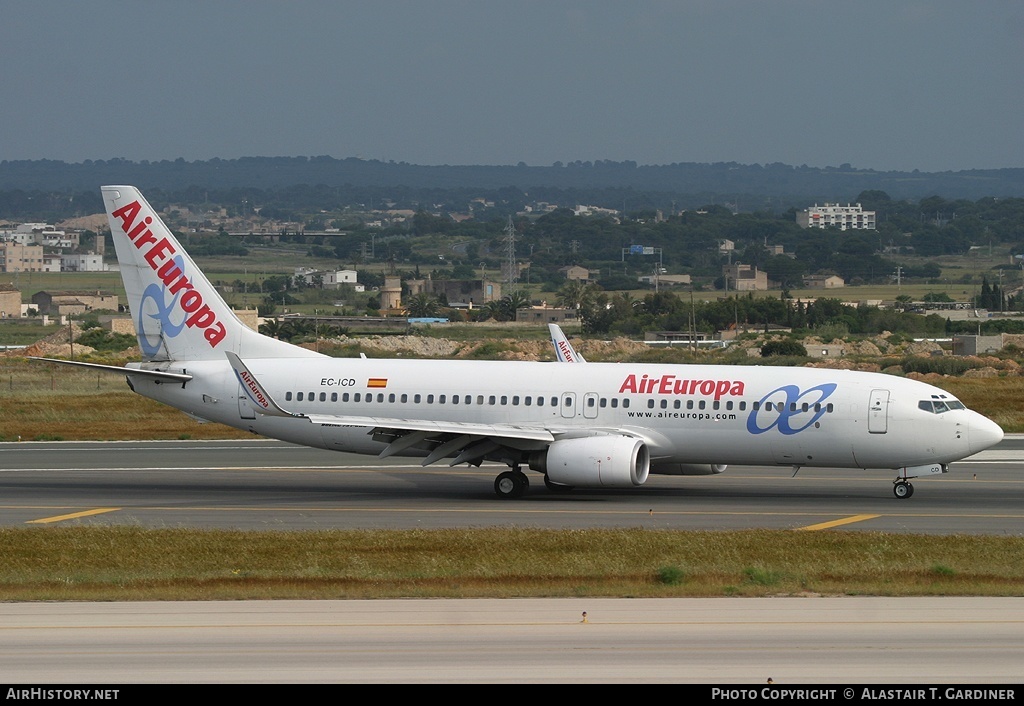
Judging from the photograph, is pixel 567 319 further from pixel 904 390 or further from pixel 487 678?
pixel 487 678

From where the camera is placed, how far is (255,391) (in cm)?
3650

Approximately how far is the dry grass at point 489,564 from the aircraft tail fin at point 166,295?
424 inches

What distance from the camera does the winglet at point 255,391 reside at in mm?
36156

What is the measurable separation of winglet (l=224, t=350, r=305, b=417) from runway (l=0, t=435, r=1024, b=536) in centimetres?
229

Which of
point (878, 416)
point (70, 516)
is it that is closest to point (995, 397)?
point (878, 416)

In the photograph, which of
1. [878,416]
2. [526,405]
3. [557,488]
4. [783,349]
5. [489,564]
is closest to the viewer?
[489,564]

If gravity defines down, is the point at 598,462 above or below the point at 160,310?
below

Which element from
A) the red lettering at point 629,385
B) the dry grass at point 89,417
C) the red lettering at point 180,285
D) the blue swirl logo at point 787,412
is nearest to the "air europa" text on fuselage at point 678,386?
the red lettering at point 629,385

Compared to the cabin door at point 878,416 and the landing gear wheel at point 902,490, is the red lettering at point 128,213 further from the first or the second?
the landing gear wheel at point 902,490

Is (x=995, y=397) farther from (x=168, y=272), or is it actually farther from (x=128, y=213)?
(x=128, y=213)

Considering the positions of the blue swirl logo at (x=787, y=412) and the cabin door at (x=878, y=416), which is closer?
the cabin door at (x=878, y=416)

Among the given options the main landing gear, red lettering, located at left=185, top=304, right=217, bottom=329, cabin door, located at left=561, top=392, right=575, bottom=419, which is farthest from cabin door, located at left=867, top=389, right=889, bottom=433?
red lettering, located at left=185, top=304, right=217, bottom=329

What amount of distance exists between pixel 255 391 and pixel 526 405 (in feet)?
22.6

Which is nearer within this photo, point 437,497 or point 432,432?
point 432,432
